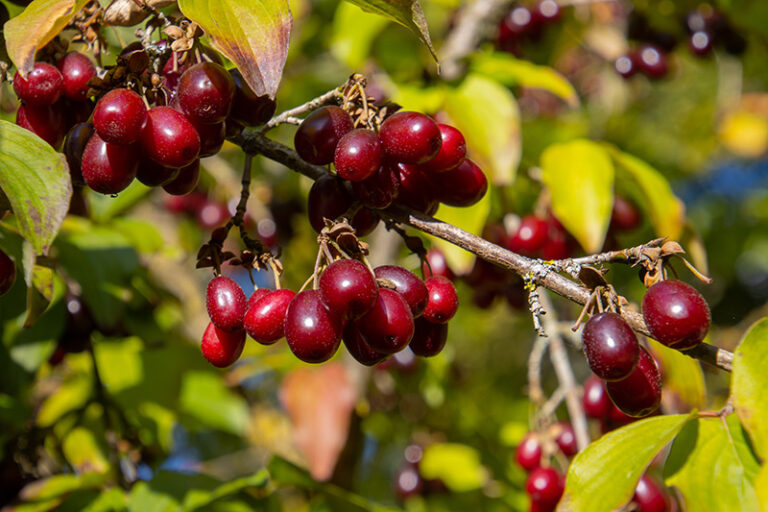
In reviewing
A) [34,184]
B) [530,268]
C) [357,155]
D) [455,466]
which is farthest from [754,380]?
[455,466]

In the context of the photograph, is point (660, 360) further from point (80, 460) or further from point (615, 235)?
point (80, 460)

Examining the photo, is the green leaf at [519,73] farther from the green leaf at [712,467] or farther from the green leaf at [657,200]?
the green leaf at [712,467]

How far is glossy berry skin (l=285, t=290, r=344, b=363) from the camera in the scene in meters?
0.69

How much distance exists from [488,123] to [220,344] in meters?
0.87

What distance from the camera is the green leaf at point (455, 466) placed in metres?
2.09

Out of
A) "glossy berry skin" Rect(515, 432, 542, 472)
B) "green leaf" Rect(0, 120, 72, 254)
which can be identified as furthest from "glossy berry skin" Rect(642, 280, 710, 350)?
"glossy berry skin" Rect(515, 432, 542, 472)

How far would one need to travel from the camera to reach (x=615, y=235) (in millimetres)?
1712

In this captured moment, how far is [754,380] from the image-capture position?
77 centimetres

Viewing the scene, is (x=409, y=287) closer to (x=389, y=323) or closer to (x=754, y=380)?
(x=389, y=323)

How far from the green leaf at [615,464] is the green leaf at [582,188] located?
0.59 metres

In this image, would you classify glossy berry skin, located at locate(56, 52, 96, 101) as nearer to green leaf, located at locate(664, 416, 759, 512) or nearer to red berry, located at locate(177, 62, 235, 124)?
red berry, located at locate(177, 62, 235, 124)

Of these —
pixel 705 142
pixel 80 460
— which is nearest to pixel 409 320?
pixel 80 460

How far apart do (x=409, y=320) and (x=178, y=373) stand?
1090 mm

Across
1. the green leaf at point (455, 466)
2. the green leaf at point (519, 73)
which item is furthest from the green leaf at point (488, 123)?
the green leaf at point (455, 466)
